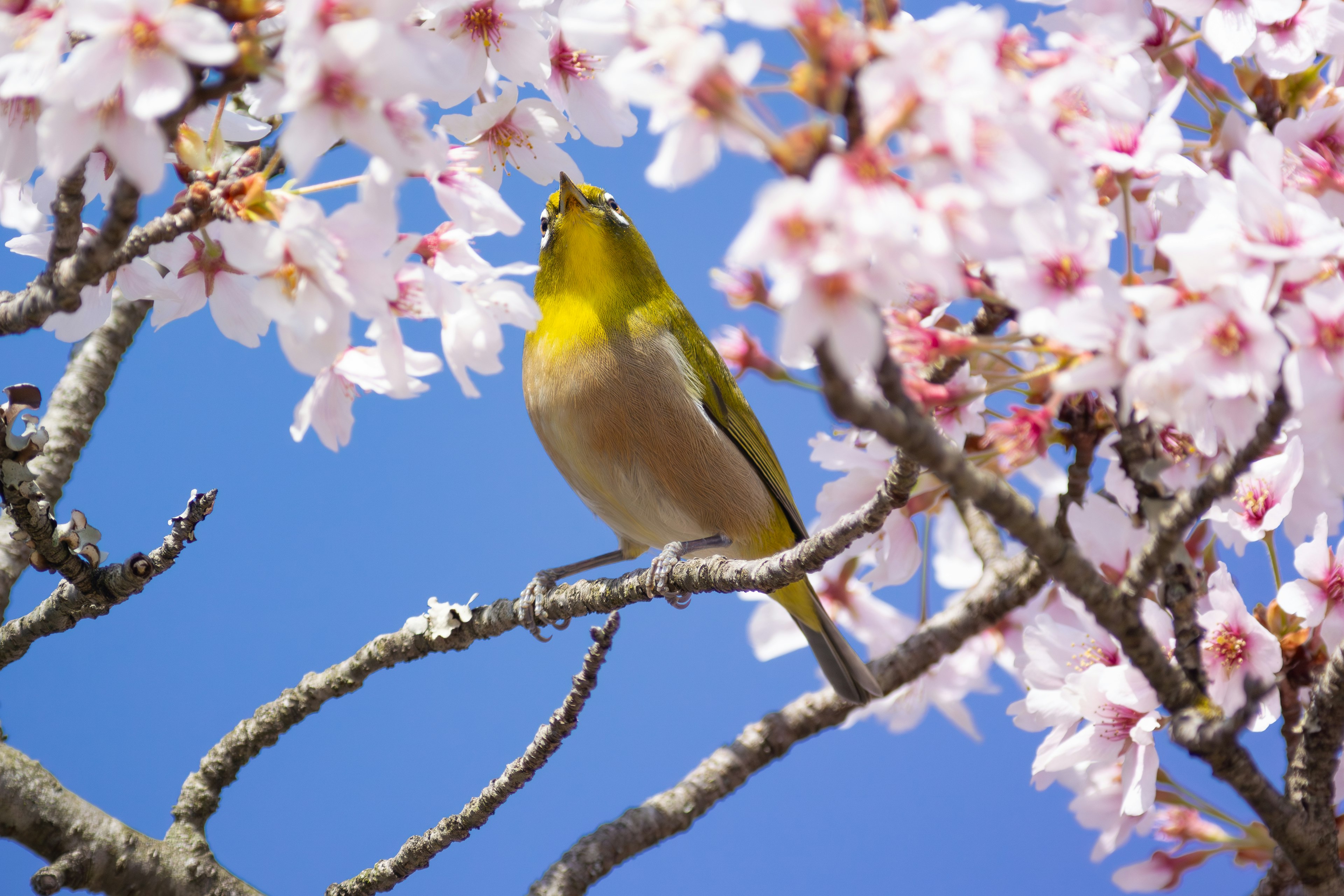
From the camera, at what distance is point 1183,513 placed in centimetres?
118

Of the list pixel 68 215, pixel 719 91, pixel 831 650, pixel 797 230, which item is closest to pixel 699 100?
pixel 719 91

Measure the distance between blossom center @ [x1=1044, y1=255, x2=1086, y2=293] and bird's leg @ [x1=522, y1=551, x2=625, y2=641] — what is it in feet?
5.02

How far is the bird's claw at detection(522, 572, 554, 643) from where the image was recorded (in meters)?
2.28

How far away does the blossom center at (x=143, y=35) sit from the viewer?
96cm

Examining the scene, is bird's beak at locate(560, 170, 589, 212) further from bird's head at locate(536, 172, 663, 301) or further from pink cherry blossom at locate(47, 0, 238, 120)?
pink cherry blossom at locate(47, 0, 238, 120)

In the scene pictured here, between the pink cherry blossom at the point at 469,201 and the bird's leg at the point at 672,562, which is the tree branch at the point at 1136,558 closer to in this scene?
the pink cherry blossom at the point at 469,201

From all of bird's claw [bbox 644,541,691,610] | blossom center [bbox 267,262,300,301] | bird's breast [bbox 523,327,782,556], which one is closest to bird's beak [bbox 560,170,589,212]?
bird's breast [bbox 523,327,782,556]

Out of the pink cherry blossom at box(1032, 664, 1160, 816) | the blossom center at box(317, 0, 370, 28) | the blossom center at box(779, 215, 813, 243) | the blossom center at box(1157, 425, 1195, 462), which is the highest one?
the blossom center at box(317, 0, 370, 28)

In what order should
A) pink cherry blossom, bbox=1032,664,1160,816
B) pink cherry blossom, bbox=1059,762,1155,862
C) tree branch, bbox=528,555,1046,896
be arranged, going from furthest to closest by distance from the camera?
tree branch, bbox=528,555,1046,896 < pink cherry blossom, bbox=1059,762,1155,862 < pink cherry blossom, bbox=1032,664,1160,816

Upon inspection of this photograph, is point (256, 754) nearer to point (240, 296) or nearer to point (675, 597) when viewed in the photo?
point (675, 597)

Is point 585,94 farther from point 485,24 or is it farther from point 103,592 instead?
point 103,592

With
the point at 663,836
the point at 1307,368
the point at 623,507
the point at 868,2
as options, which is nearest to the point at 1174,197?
the point at 1307,368

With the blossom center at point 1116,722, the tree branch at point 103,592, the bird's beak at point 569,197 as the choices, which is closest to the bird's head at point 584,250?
the bird's beak at point 569,197

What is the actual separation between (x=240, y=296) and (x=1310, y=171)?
1.53m
